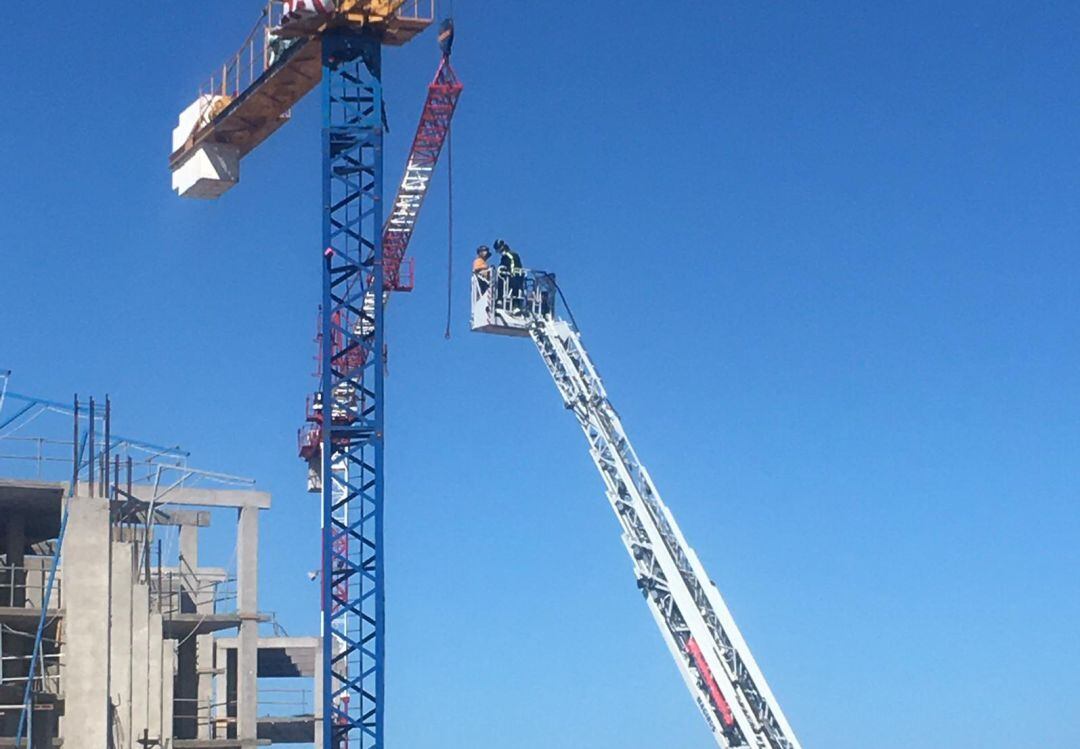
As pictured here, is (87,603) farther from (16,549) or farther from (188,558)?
(188,558)

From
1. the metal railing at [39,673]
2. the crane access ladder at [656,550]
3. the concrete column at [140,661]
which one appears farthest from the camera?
the concrete column at [140,661]

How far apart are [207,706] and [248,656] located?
146 inches

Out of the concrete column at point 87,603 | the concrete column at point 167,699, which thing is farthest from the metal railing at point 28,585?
the concrete column at point 87,603

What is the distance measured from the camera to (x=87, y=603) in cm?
4559

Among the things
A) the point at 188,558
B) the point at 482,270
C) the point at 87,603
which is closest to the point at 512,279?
the point at 482,270

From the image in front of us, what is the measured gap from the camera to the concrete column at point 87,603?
45.3 meters

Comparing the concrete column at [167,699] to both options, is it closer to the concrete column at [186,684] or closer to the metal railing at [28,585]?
the metal railing at [28,585]

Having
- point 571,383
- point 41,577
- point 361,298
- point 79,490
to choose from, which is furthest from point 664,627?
point 41,577

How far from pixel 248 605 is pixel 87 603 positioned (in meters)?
13.5

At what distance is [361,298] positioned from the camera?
49.5 metres

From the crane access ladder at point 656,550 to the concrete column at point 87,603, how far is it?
33.8 feet

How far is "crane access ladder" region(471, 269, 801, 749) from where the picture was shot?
44031 mm

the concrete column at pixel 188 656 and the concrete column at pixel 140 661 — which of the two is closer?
the concrete column at pixel 140 661

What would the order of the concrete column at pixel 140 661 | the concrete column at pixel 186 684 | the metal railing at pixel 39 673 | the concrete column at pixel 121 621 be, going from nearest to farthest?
the metal railing at pixel 39 673 < the concrete column at pixel 121 621 < the concrete column at pixel 140 661 < the concrete column at pixel 186 684
